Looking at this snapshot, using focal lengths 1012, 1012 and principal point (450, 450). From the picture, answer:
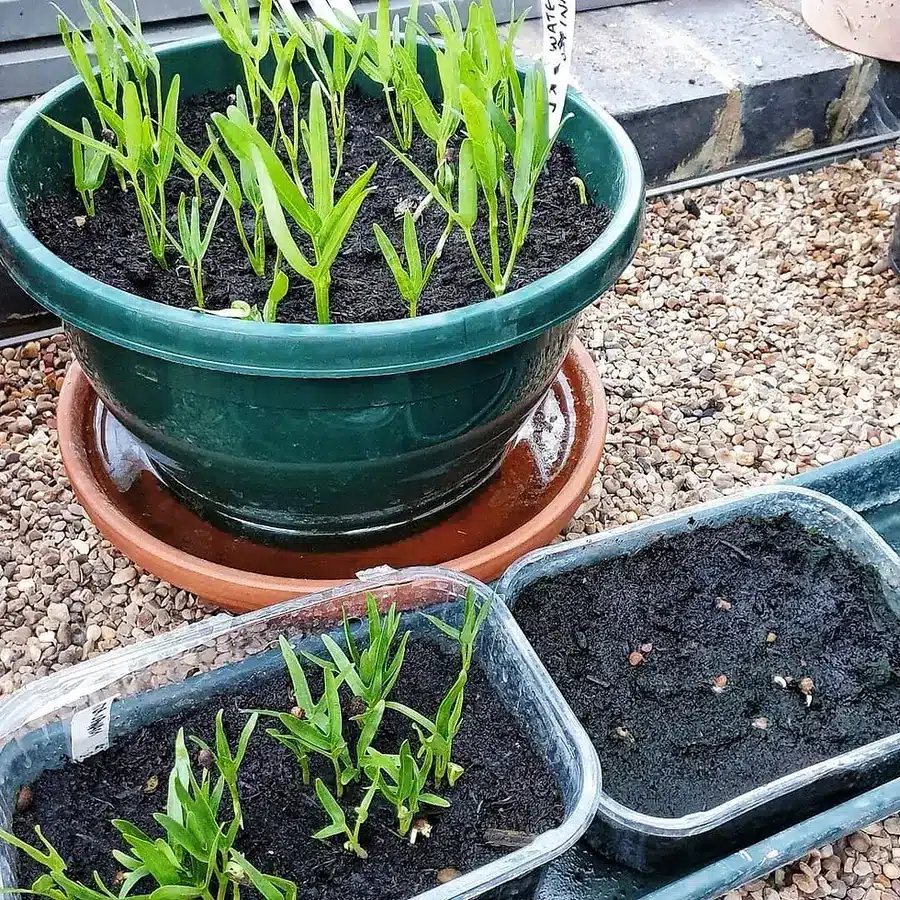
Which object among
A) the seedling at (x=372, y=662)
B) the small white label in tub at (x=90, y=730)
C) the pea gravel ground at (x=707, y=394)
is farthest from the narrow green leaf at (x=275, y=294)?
the pea gravel ground at (x=707, y=394)

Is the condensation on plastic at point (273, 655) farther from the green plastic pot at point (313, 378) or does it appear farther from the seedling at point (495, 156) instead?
the seedling at point (495, 156)

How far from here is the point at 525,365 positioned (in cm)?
93

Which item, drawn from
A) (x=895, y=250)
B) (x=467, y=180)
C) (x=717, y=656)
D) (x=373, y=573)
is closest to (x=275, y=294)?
(x=467, y=180)

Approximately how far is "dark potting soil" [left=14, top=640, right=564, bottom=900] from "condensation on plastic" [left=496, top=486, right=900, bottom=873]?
0.09 meters

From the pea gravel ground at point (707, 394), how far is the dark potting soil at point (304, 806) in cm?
31

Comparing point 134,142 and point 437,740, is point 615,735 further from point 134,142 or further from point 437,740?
point 134,142

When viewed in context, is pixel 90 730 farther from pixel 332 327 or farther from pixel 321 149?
pixel 321 149

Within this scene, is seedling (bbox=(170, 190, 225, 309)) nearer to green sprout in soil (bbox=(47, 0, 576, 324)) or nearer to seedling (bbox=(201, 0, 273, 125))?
green sprout in soil (bbox=(47, 0, 576, 324))

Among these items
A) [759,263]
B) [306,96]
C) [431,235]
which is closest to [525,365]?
[431,235]

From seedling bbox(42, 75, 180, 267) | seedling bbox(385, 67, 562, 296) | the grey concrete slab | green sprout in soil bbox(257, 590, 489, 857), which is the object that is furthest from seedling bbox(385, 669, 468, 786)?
the grey concrete slab

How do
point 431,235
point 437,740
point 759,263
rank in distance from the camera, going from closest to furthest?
1. point 437,740
2. point 431,235
3. point 759,263

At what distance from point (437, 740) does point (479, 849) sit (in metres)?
0.10

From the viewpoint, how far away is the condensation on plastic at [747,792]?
88 centimetres

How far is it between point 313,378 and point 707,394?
2.98 feet
